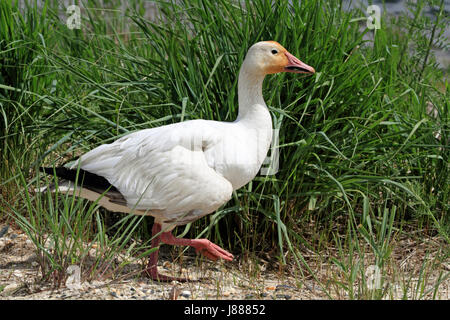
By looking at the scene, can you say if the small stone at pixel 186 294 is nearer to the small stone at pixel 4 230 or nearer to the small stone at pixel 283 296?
the small stone at pixel 283 296

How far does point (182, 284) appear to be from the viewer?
3426 mm

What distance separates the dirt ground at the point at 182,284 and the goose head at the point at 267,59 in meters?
1.08

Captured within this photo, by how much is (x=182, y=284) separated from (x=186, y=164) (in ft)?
2.24

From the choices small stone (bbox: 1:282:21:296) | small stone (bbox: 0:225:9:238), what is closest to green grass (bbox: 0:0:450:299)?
small stone (bbox: 0:225:9:238)

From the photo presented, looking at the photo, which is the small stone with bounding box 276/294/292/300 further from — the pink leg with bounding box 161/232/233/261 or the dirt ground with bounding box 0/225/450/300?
the pink leg with bounding box 161/232/233/261

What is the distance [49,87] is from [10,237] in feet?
3.54

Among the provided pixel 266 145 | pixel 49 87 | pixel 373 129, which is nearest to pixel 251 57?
pixel 266 145

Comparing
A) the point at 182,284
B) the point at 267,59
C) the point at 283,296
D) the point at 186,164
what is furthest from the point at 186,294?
the point at 267,59

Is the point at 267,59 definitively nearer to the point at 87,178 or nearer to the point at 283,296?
the point at 87,178

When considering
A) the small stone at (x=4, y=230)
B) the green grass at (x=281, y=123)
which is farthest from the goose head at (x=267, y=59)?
the small stone at (x=4, y=230)

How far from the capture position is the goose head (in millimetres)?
3371

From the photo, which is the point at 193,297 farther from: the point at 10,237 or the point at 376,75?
the point at 376,75

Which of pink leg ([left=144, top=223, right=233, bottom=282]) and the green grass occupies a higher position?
the green grass

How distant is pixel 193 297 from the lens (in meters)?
3.14
